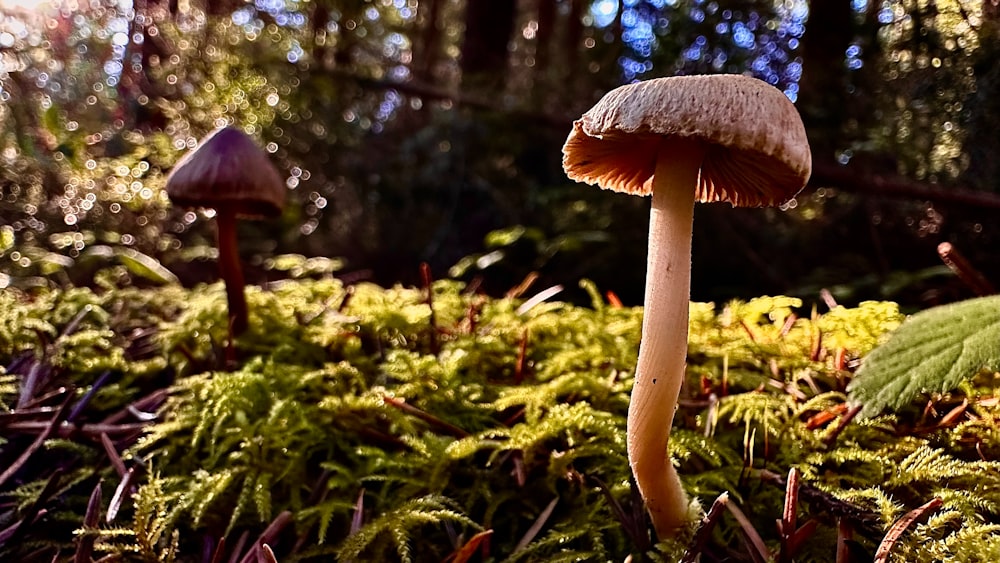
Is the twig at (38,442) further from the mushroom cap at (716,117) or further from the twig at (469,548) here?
the mushroom cap at (716,117)

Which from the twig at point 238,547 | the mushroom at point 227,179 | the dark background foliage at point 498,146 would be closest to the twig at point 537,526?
the twig at point 238,547

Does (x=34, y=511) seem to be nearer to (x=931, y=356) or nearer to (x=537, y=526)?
(x=537, y=526)

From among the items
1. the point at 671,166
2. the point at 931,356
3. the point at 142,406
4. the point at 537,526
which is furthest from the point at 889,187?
the point at 142,406

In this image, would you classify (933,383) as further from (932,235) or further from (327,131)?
(327,131)

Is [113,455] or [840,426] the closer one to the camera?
[840,426]

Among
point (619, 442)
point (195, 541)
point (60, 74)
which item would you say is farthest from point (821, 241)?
point (60, 74)

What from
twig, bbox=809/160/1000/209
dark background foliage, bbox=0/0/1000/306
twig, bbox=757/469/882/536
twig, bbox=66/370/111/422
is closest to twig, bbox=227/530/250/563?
twig, bbox=66/370/111/422
